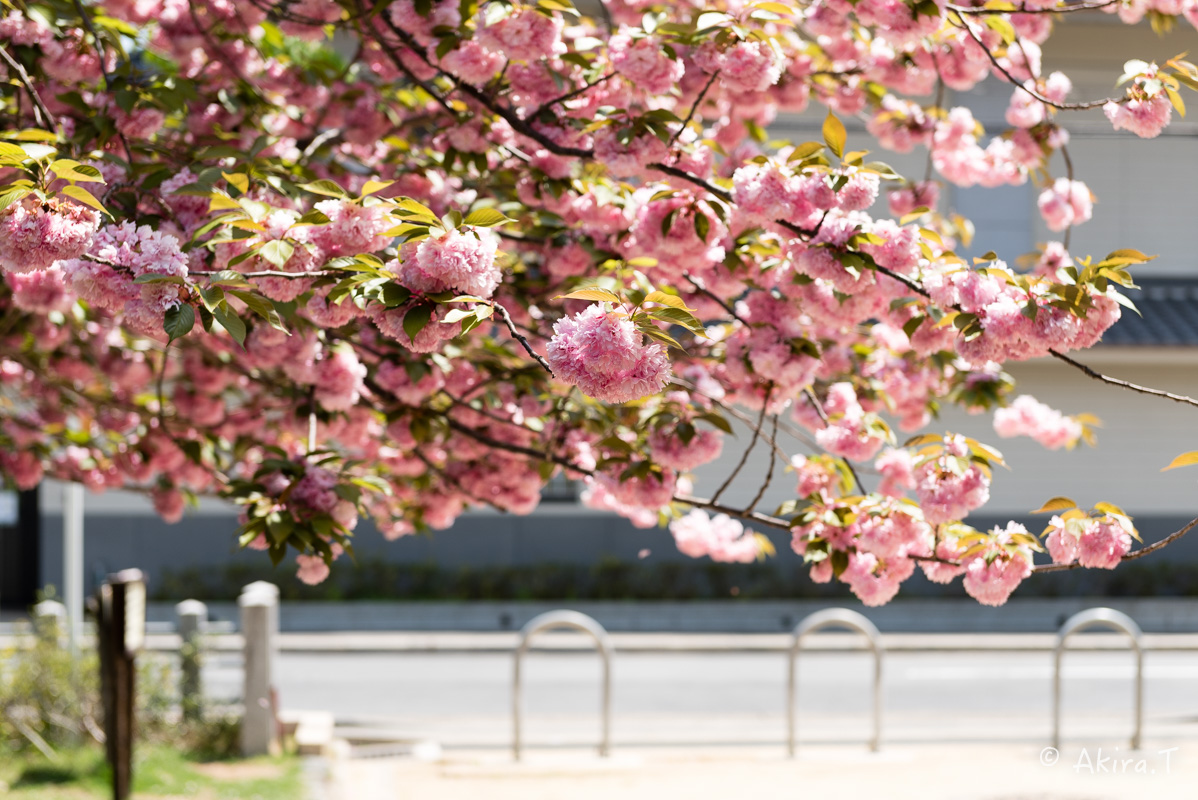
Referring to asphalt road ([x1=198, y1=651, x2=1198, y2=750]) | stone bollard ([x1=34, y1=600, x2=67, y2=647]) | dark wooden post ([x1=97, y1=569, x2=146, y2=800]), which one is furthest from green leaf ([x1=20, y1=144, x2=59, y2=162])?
asphalt road ([x1=198, y1=651, x2=1198, y2=750])

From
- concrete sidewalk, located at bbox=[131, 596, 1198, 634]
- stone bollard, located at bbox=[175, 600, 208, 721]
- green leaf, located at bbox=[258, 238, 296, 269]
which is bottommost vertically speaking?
concrete sidewalk, located at bbox=[131, 596, 1198, 634]

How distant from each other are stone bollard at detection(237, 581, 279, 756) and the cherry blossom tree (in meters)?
1.93

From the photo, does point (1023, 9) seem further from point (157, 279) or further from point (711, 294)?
point (157, 279)

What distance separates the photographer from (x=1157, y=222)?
1270 centimetres

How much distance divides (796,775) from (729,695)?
2627 mm

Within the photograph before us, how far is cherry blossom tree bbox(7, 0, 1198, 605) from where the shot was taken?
6.91ft

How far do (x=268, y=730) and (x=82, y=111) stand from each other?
14.3 ft

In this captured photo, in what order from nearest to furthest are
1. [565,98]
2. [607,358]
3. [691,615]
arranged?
[607,358]
[565,98]
[691,615]

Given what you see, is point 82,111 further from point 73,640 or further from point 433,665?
point 433,665

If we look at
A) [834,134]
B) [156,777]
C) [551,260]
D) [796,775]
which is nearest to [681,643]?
[796,775]

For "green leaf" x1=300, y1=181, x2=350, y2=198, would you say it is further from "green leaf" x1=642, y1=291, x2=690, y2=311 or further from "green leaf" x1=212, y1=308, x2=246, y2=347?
"green leaf" x1=642, y1=291, x2=690, y2=311

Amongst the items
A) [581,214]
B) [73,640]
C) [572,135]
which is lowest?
[73,640]

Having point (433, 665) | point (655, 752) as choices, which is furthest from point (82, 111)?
point (433, 665)

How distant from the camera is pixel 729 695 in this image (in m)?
8.79
